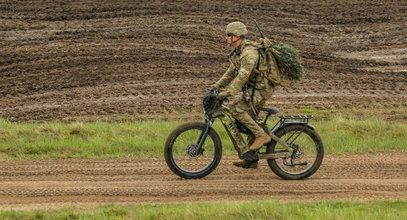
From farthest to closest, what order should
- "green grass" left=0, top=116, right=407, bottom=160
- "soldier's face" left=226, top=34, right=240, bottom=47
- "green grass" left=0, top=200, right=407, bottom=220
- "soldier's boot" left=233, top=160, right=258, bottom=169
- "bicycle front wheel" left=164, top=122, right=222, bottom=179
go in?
"green grass" left=0, top=116, right=407, bottom=160, "soldier's boot" left=233, top=160, right=258, bottom=169, "bicycle front wheel" left=164, top=122, right=222, bottom=179, "soldier's face" left=226, top=34, right=240, bottom=47, "green grass" left=0, top=200, right=407, bottom=220

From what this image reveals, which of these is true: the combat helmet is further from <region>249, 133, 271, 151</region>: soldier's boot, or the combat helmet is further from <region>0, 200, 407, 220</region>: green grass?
<region>0, 200, 407, 220</region>: green grass

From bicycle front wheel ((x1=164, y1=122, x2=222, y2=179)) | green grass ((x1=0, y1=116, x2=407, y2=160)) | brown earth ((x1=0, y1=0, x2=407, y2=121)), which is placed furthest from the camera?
brown earth ((x1=0, y1=0, x2=407, y2=121))

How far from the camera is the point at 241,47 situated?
11.4 metres

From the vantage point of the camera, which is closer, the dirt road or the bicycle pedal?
the dirt road

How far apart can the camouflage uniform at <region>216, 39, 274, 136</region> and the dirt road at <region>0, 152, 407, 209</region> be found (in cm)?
90

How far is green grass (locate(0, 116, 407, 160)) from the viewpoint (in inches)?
554

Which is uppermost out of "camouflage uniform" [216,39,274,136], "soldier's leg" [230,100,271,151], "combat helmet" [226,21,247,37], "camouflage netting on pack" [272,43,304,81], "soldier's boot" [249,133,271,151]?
"combat helmet" [226,21,247,37]

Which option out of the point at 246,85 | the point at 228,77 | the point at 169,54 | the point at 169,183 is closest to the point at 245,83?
the point at 246,85

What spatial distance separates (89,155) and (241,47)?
376 centimetres

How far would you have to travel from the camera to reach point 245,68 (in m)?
11.3

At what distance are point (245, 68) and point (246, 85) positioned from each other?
387mm

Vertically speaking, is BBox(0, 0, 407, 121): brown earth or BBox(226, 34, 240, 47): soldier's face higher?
BBox(226, 34, 240, 47): soldier's face

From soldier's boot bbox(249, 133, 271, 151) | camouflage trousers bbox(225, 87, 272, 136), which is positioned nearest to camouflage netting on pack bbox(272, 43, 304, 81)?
camouflage trousers bbox(225, 87, 272, 136)

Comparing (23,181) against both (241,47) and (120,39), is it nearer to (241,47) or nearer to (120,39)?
(241,47)
